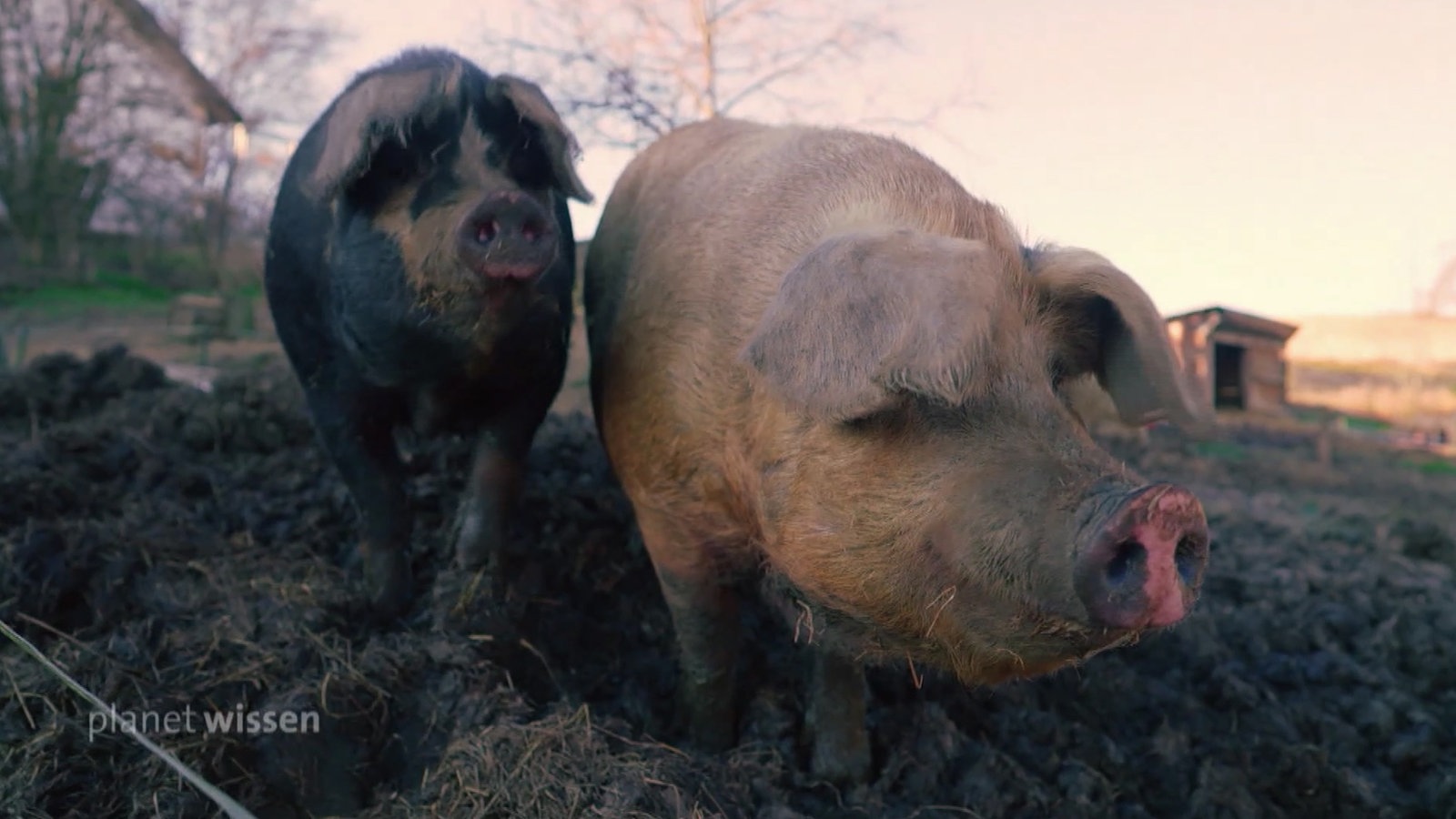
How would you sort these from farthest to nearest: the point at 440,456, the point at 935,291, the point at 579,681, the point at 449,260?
the point at 440,456
the point at 579,681
the point at 449,260
the point at 935,291

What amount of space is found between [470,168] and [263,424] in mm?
2960

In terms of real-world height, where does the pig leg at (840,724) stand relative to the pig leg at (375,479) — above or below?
below

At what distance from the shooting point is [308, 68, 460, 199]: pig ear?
287 cm

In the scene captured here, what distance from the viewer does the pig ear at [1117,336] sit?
7.75 feet

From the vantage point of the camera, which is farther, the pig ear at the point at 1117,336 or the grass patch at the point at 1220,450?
the grass patch at the point at 1220,450

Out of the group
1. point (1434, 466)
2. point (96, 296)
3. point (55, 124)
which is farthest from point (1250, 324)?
point (55, 124)

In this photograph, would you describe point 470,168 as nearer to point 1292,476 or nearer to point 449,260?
point 449,260

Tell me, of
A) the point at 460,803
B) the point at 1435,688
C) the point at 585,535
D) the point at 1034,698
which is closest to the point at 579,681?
the point at 585,535

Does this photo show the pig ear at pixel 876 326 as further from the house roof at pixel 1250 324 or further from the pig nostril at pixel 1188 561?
the house roof at pixel 1250 324

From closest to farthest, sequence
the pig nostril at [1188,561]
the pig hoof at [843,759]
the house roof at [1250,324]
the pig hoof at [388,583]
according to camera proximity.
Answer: the pig nostril at [1188,561], the pig hoof at [843,759], the pig hoof at [388,583], the house roof at [1250,324]

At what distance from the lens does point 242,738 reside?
286cm

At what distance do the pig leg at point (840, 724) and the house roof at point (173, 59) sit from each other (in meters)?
19.7

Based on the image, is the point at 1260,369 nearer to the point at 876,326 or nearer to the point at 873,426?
the point at 873,426

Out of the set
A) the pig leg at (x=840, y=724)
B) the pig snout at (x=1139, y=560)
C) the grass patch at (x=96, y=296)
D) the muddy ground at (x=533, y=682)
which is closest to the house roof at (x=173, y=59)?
the grass patch at (x=96, y=296)
